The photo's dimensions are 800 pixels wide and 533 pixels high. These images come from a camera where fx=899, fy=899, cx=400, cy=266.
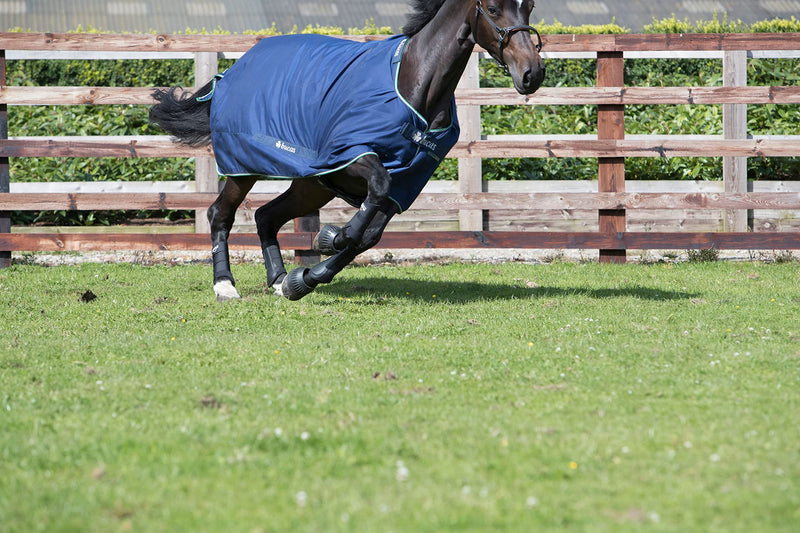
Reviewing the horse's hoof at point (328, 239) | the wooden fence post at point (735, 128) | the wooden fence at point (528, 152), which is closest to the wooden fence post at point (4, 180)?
the wooden fence at point (528, 152)

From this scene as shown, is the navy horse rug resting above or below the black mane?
below

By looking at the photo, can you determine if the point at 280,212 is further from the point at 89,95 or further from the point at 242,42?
the point at 89,95

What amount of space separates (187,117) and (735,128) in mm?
5381

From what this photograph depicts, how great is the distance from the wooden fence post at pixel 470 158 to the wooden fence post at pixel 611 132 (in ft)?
3.85

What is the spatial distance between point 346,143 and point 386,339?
1283mm

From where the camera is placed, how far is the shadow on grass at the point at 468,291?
6.61 metres

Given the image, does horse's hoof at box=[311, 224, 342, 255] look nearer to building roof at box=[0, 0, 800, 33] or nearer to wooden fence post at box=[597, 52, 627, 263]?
wooden fence post at box=[597, 52, 627, 263]

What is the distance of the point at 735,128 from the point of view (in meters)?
8.98

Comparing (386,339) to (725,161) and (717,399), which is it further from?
(725,161)

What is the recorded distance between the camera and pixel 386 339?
514 centimetres

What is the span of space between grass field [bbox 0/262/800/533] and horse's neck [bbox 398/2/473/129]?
139 centimetres

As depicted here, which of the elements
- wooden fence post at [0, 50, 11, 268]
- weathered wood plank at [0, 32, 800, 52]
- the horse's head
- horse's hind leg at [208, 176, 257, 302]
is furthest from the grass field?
weathered wood plank at [0, 32, 800, 52]

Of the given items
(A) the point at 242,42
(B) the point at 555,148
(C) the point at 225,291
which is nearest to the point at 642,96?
(B) the point at 555,148

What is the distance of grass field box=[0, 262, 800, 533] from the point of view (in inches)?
106
